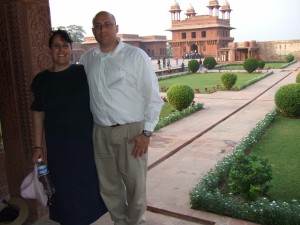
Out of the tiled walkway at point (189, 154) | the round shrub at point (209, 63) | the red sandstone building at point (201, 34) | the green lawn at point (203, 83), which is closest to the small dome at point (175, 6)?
the red sandstone building at point (201, 34)

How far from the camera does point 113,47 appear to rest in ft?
6.68

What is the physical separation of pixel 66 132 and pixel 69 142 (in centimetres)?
7

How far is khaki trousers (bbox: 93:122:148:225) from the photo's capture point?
208 cm

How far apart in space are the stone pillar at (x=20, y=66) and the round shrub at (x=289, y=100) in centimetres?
567

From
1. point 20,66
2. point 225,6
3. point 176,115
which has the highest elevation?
point 225,6

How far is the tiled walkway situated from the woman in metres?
0.46

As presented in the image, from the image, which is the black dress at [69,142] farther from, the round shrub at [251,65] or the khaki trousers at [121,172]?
the round shrub at [251,65]

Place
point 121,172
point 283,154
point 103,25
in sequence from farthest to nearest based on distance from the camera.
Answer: point 283,154 < point 121,172 < point 103,25

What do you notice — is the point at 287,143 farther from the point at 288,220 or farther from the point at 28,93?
the point at 28,93

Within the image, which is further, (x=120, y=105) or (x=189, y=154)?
(x=189, y=154)

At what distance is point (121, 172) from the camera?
218 cm

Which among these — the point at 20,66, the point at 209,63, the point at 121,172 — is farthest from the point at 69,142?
the point at 209,63

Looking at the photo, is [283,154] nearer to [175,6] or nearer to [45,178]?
[45,178]

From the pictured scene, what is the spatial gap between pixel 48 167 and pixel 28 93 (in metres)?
0.57
